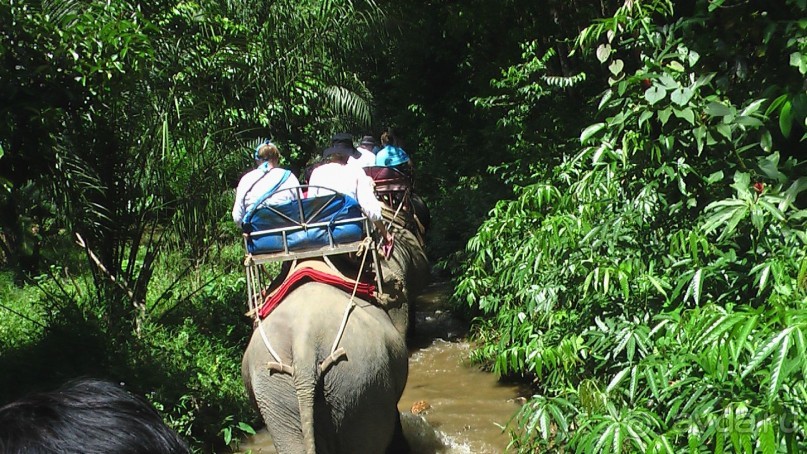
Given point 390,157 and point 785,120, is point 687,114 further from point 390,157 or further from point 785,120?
point 390,157

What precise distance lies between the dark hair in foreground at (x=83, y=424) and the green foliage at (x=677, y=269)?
1.74 meters

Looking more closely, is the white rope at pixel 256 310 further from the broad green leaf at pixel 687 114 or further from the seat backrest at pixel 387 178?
the seat backrest at pixel 387 178

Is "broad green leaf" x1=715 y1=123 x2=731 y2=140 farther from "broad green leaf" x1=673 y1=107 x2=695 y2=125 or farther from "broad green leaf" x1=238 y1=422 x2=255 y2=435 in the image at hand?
"broad green leaf" x1=238 y1=422 x2=255 y2=435

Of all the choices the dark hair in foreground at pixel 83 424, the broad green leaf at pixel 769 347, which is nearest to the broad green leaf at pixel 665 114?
the broad green leaf at pixel 769 347

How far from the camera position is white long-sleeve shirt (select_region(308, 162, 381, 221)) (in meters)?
4.94

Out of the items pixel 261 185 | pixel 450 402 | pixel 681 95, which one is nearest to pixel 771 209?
pixel 681 95

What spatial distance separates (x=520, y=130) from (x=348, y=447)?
6770 millimetres

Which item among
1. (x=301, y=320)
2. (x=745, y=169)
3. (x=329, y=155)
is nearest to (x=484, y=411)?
(x=329, y=155)

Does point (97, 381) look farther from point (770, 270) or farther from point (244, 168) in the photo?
point (244, 168)

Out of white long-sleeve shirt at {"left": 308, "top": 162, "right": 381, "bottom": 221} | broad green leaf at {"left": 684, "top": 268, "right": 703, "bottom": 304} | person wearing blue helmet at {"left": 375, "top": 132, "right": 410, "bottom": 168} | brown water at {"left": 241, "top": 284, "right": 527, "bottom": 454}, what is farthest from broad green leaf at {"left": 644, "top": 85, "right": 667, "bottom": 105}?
person wearing blue helmet at {"left": 375, "top": 132, "right": 410, "bottom": 168}

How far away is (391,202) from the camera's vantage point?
8.26 metres

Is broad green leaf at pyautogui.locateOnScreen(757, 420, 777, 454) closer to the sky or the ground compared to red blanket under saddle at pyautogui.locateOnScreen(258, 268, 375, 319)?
closer to the ground

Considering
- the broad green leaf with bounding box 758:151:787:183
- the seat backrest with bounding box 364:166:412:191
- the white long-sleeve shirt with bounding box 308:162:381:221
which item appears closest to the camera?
the broad green leaf with bounding box 758:151:787:183

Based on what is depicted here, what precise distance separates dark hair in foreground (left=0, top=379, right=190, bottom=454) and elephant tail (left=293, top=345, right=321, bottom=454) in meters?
2.28
